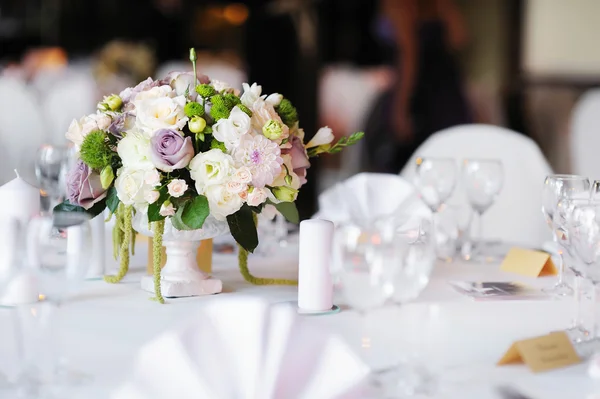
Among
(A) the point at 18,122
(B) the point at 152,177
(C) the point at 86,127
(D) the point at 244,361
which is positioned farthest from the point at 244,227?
(A) the point at 18,122

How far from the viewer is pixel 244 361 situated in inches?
33.1

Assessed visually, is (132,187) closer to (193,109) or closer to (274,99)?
(193,109)

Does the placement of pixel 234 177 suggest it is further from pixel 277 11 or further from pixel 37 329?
pixel 277 11

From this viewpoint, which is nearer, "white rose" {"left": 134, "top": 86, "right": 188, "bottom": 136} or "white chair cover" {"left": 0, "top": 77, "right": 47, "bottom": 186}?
"white rose" {"left": 134, "top": 86, "right": 188, "bottom": 136}

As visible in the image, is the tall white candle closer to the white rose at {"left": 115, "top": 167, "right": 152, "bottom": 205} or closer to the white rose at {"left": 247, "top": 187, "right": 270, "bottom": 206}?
the white rose at {"left": 115, "top": 167, "right": 152, "bottom": 205}

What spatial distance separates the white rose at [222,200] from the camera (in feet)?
3.86

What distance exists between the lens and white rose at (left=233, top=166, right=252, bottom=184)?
1180 mm

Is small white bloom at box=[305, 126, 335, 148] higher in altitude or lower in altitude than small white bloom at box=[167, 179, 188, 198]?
higher

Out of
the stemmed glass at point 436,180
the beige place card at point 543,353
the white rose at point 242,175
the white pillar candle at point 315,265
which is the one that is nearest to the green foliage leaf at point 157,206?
the white rose at point 242,175

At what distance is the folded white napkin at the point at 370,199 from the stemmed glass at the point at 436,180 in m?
0.04

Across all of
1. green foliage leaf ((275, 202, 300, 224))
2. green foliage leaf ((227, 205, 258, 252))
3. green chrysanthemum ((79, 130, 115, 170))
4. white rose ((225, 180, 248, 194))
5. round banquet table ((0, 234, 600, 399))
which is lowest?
round banquet table ((0, 234, 600, 399))

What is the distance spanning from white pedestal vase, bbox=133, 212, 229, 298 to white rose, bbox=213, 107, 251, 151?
0.16m

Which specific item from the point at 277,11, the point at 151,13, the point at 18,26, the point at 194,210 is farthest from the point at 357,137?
the point at 18,26

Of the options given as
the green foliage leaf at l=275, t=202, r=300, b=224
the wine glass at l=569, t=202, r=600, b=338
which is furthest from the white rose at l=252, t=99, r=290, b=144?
the wine glass at l=569, t=202, r=600, b=338
